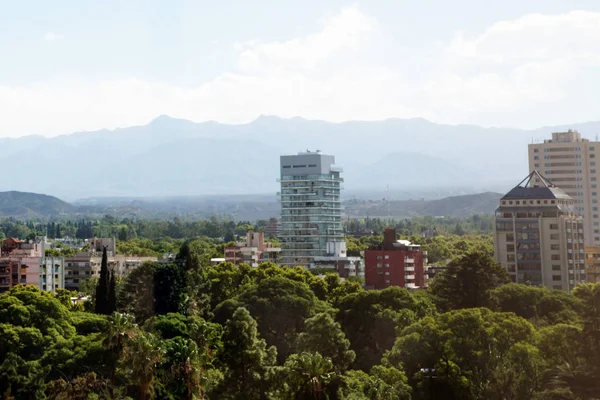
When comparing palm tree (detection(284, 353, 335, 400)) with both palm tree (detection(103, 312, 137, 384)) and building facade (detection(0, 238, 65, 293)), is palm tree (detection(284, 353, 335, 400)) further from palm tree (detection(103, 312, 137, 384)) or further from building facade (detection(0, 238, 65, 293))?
building facade (detection(0, 238, 65, 293))

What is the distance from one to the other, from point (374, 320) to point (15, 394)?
1614 cm

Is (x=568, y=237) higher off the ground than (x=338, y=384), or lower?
higher

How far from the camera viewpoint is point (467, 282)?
47.4 m

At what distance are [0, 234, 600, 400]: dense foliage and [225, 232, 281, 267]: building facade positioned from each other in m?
45.4

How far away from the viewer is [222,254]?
9738 centimetres

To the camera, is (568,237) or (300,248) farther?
(300,248)

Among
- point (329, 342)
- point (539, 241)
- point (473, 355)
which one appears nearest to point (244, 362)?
point (329, 342)

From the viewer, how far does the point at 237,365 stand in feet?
111

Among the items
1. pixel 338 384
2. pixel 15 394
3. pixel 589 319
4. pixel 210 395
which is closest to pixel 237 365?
pixel 210 395

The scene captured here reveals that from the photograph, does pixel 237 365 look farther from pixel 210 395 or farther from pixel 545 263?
pixel 545 263

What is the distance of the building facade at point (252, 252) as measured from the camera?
8981 cm

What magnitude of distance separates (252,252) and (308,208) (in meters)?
14.7

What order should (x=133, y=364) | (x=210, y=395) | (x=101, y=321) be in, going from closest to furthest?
(x=133, y=364) < (x=210, y=395) < (x=101, y=321)

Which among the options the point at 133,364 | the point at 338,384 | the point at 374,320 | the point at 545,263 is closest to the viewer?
the point at 133,364
